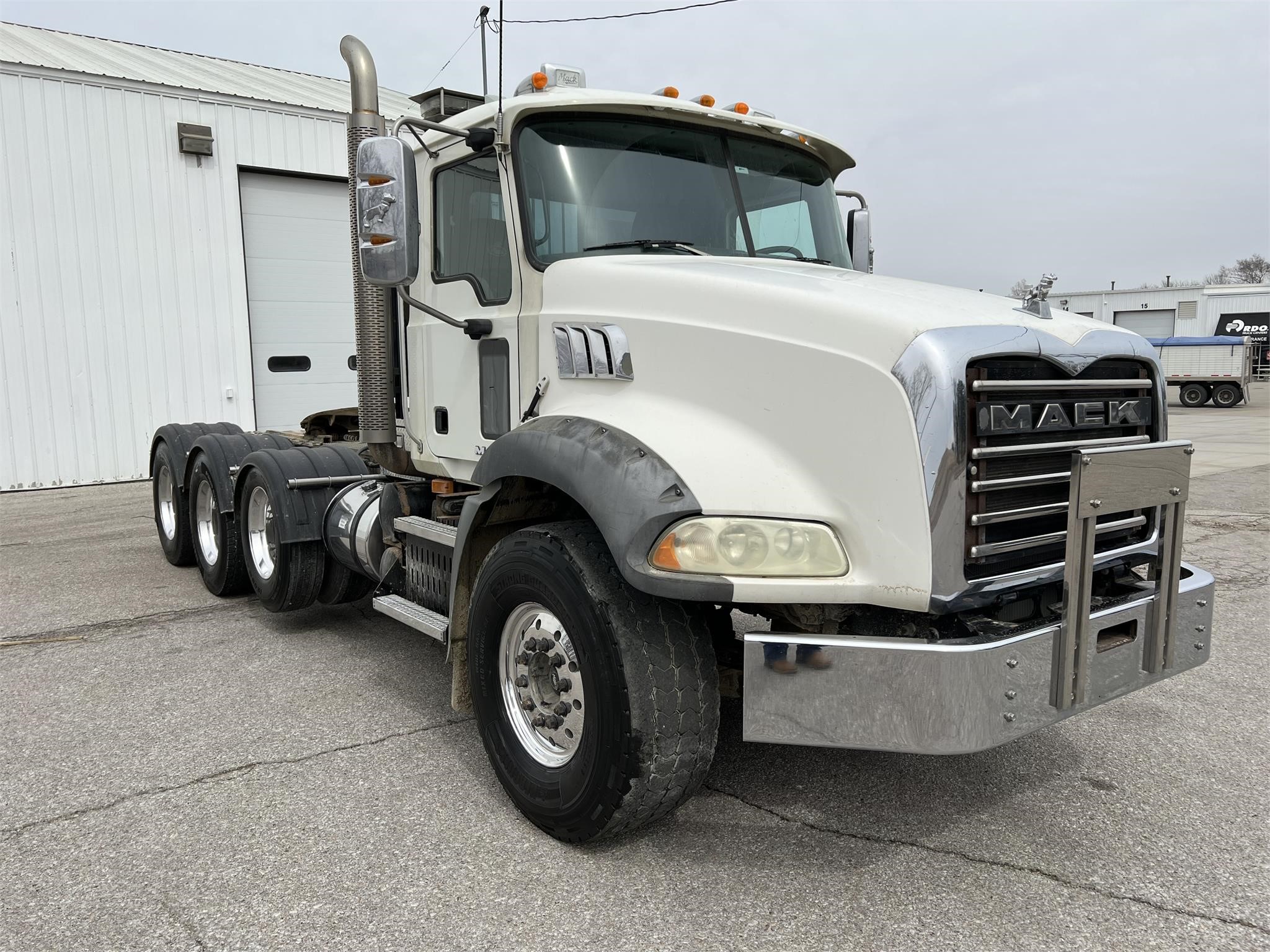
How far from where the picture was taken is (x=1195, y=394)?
3225cm

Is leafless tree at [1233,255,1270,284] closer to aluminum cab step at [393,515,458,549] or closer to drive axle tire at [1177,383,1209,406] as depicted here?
drive axle tire at [1177,383,1209,406]

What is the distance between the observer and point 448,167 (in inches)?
167

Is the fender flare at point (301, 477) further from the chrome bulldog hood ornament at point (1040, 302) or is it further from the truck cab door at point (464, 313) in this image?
the chrome bulldog hood ornament at point (1040, 302)

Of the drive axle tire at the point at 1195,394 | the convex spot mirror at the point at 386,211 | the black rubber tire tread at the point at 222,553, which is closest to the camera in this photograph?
the convex spot mirror at the point at 386,211

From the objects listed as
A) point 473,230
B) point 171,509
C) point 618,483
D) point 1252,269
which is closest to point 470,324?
point 473,230

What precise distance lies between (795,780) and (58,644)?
13.9 ft

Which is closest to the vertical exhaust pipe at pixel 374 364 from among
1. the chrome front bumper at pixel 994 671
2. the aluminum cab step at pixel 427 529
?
the aluminum cab step at pixel 427 529

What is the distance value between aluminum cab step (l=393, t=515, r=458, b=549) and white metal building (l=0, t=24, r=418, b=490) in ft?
22.0

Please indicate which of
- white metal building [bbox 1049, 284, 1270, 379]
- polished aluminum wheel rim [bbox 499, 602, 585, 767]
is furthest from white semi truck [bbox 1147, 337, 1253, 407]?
polished aluminum wheel rim [bbox 499, 602, 585, 767]

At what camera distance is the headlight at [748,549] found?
2.71 meters

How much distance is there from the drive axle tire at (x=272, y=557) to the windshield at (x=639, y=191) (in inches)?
106

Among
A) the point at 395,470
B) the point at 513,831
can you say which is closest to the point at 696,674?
the point at 513,831

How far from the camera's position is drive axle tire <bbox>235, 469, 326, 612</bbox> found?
5.54 m

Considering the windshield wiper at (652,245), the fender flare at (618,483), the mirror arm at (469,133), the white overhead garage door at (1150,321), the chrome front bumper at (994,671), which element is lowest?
the chrome front bumper at (994,671)
